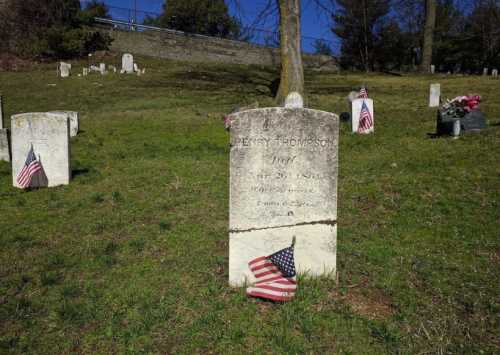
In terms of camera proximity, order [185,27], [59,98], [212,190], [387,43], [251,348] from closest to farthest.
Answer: [251,348] < [212,190] < [59,98] < [387,43] < [185,27]

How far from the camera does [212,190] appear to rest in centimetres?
775

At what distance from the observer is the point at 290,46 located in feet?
50.6

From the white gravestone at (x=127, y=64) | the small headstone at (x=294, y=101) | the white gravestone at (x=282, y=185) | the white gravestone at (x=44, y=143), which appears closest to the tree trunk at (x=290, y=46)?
the white gravestone at (x=44, y=143)

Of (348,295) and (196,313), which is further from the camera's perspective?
(348,295)

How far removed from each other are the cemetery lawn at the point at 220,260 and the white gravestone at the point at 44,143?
47 centimetres

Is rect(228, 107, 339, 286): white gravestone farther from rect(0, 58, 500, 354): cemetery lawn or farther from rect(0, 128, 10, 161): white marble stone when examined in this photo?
rect(0, 128, 10, 161): white marble stone

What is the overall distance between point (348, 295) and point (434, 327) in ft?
2.82

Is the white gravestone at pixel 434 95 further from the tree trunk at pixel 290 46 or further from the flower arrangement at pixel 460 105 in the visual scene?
the flower arrangement at pixel 460 105

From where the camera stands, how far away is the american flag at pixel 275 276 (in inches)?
159

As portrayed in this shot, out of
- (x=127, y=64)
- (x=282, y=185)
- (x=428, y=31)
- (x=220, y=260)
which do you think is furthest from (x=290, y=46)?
(x=428, y=31)

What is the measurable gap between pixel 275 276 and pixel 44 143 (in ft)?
19.2

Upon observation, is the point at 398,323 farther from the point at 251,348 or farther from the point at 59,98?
the point at 59,98

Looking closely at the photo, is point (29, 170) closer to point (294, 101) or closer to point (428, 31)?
point (294, 101)

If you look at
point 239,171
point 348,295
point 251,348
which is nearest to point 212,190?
point 239,171
